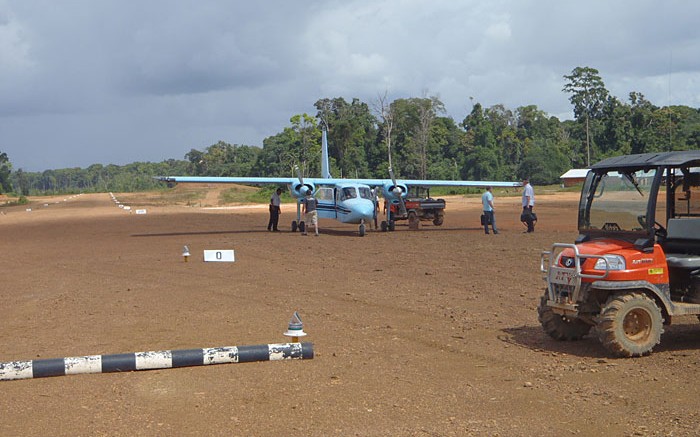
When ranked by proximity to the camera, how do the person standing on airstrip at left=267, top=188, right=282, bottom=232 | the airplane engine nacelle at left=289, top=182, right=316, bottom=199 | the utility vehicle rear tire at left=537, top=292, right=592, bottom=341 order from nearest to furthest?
1. the utility vehicle rear tire at left=537, top=292, right=592, bottom=341
2. the person standing on airstrip at left=267, top=188, right=282, bottom=232
3. the airplane engine nacelle at left=289, top=182, right=316, bottom=199

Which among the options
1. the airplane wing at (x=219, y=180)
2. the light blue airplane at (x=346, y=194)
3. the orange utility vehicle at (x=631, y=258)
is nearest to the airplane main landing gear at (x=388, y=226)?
the light blue airplane at (x=346, y=194)

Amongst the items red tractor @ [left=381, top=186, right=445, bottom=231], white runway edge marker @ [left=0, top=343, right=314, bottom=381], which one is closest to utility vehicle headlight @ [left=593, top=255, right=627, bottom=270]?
white runway edge marker @ [left=0, top=343, right=314, bottom=381]

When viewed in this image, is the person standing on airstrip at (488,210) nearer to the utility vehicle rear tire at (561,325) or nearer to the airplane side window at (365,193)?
the airplane side window at (365,193)

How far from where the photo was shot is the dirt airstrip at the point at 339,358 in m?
6.48

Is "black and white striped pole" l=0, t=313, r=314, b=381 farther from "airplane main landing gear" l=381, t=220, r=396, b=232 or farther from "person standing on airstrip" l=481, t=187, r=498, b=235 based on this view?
"airplane main landing gear" l=381, t=220, r=396, b=232

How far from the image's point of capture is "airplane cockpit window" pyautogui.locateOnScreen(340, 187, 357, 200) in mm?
32109

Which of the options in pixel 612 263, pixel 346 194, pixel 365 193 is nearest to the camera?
pixel 612 263

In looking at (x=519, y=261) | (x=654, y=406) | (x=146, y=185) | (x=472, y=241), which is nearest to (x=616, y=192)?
(x=654, y=406)

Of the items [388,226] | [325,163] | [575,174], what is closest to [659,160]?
[388,226]

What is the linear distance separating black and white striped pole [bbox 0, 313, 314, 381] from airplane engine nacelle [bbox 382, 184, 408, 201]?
26.0 m

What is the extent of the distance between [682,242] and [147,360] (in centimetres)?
632

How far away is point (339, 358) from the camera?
29.0ft

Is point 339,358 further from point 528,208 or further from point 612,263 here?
point 528,208

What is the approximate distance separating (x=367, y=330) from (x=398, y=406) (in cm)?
371
